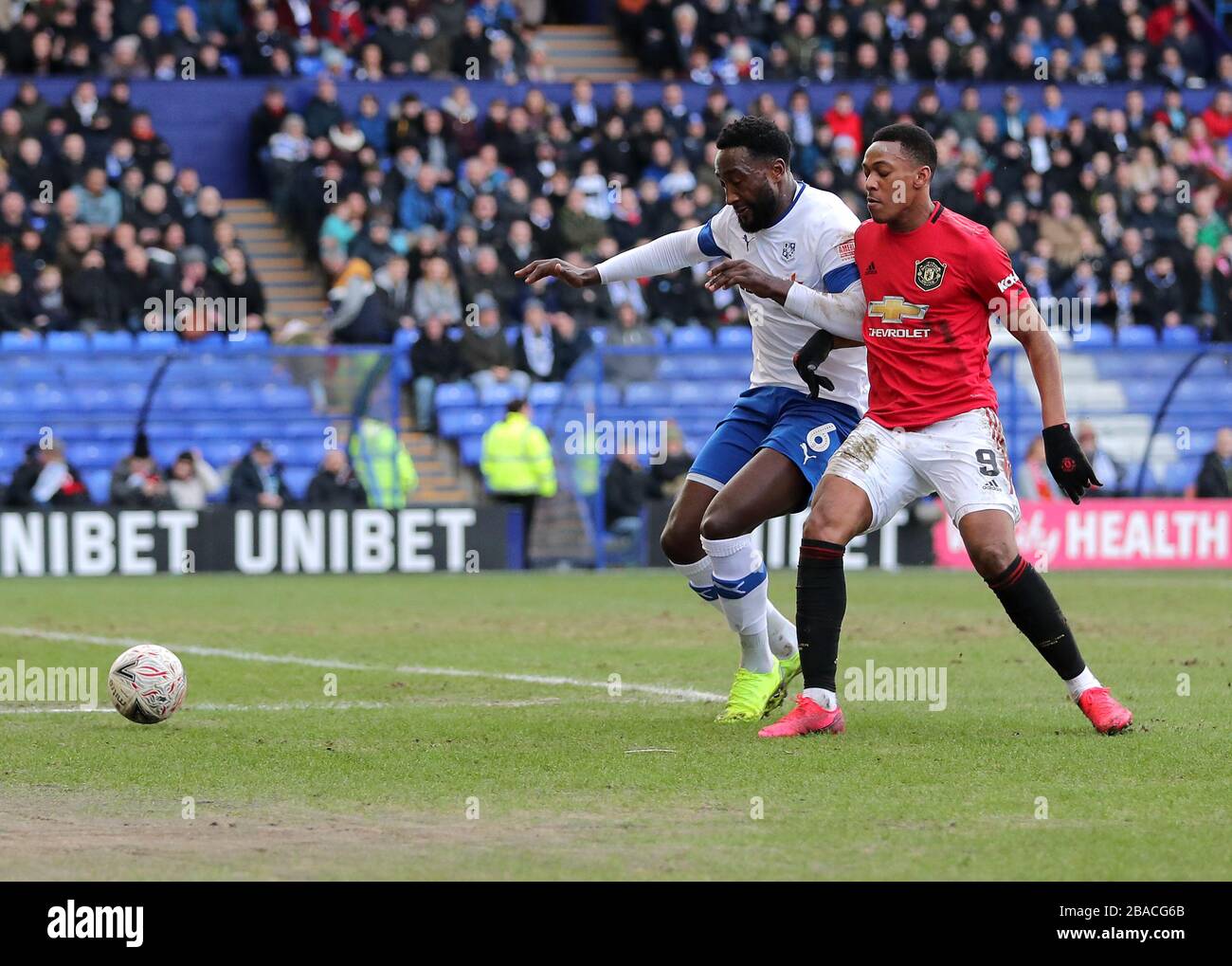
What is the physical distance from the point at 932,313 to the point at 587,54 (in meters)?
20.2

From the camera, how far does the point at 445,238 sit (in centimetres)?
2164

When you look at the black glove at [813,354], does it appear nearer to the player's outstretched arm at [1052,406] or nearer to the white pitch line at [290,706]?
the player's outstretched arm at [1052,406]

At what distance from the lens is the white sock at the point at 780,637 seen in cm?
895

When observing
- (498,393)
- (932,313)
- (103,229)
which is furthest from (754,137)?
(103,229)

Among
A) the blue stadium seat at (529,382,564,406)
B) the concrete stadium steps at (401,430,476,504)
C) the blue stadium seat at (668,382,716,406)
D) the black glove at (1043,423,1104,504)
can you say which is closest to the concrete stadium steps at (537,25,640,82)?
the blue stadium seat at (529,382,564,406)

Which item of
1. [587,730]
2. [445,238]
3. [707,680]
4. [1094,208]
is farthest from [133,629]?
[1094,208]

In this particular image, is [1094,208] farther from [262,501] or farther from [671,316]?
[262,501]

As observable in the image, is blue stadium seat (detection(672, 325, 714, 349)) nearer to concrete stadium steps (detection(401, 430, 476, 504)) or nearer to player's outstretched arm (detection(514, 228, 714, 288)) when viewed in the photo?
concrete stadium steps (detection(401, 430, 476, 504))

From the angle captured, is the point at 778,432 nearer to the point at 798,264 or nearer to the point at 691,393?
the point at 798,264

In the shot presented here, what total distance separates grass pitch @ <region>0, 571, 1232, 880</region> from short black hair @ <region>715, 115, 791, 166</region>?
7.68 ft

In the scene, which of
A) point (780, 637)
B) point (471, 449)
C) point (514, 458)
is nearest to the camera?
point (780, 637)

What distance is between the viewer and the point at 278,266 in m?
23.5

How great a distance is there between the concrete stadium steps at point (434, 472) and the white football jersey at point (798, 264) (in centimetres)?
1106

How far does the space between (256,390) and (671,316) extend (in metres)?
4.85
